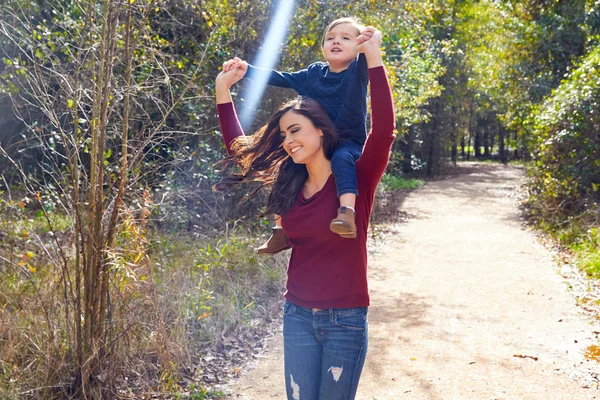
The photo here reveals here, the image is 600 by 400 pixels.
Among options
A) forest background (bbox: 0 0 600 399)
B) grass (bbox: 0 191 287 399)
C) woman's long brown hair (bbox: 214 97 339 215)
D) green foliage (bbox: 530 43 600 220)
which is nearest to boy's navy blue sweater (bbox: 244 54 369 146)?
woman's long brown hair (bbox: 214 97 339 215)

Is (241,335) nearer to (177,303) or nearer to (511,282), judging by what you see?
→ (177,303)

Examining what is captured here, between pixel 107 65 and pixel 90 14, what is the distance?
42 cm

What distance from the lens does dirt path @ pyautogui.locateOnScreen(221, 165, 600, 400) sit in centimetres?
→ 482

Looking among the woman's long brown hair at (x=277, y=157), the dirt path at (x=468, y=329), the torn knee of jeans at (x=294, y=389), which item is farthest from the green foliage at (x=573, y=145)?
the torn knee of jeans at (x=294, y=389)

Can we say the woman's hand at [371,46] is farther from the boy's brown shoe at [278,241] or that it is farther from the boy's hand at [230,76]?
the boy's brown shoe at [278,241]

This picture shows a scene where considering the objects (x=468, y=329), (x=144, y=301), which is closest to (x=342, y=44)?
(x=144, y=301)

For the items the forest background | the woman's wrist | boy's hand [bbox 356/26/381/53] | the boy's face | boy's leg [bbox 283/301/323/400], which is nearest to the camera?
boy's hand [bbox 356/26/381/53]

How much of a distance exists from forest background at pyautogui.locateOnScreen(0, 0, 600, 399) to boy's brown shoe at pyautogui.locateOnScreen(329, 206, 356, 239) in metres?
1.88

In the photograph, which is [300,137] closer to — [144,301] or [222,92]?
[222,92]

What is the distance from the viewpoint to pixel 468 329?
20.6ft

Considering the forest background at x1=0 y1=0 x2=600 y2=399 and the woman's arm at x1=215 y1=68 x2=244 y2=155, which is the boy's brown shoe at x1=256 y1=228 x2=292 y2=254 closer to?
the woman's arm at x1=215 y1=68 x2=244 y2=155

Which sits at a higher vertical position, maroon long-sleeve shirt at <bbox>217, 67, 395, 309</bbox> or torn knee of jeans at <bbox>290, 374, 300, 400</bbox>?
maroon long-sleeve shirt at <bbox>217, 67, 395, 309</bbox>

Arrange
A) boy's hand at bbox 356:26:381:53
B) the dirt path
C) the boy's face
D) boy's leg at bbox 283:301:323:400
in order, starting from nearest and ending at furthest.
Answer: boy's hand at bbox 356:26:381:53, boy's leg at bbox 283:301:323:400, the boy's face, the dirt path

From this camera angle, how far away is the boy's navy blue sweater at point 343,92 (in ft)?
8.21
